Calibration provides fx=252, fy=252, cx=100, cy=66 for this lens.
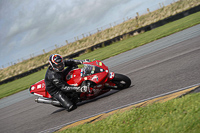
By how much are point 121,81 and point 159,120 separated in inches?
144

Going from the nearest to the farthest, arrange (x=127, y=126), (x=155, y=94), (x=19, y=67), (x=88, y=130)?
1. (x=127, y=126)
2. (x=88, y=130)
3. (x=155, y=94)
4. (x=19, y=67)

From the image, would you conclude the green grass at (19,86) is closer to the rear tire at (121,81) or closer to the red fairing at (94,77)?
the red fairing at (94,77)

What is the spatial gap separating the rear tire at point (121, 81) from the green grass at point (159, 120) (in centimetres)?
250

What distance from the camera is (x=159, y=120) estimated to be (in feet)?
11.6

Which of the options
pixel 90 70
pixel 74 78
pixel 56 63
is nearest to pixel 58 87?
pixel 74 78

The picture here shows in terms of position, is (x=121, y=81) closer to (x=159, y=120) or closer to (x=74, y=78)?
(x=74, y=78)

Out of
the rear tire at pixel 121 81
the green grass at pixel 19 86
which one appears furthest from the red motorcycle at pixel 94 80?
the green grass at pixel 19 86

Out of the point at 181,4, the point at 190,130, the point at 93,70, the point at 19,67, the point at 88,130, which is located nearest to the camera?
the point at 190,130

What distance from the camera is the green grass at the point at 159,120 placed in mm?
3141

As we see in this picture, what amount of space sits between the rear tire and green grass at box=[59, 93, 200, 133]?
2.50m

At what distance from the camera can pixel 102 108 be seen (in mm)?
6043

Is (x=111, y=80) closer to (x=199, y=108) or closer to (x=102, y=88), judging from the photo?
(x=102, y=88)

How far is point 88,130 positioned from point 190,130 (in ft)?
6.79

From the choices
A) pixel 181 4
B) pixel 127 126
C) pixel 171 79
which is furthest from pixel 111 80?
pixel 181 4
